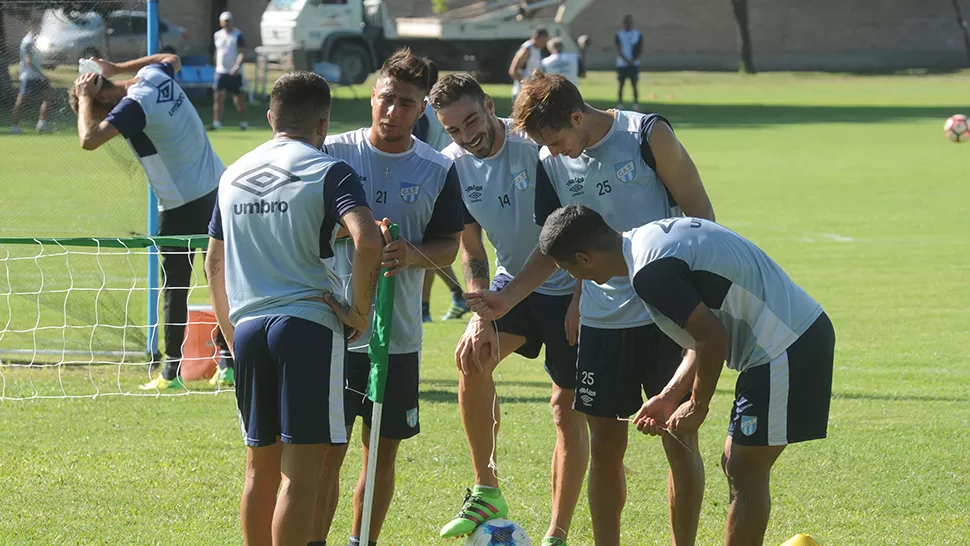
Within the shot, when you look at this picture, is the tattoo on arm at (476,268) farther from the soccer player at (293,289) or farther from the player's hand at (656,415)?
the player's hand at (656,415)

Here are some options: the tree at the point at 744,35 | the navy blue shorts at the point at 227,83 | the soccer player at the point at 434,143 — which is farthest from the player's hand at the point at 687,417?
the tree at the point at 744,35

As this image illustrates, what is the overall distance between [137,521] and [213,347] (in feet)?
11.4

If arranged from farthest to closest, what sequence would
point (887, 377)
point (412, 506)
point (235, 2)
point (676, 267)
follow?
1. point (235, 2)
2. point (887, 377)
3. point (412, 506)
4. point (676, 267)

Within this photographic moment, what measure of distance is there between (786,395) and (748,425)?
7.2 inches

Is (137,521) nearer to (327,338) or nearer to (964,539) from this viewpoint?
(327,338)

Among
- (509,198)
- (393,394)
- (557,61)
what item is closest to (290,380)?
(393,394)

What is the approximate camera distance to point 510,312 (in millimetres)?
6230

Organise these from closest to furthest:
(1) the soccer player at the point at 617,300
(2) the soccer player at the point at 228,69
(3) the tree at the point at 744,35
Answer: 1. (1) the soccer player at the point at 617,300
2. (2) the soccer player at the point at 228,69
3. (3) the tree at the point at 744,35

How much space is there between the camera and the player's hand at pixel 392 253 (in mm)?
5004

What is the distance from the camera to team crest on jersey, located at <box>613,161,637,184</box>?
5469 millimetres

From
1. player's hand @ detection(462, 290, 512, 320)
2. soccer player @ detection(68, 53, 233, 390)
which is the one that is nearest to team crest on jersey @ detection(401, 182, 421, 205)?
player's hand @ detection(462, 290, 512, 320)

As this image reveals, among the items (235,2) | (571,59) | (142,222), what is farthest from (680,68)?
(142,222)

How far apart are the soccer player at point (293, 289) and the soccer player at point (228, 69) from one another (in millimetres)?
24861

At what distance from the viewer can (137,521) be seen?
603 centimetres
